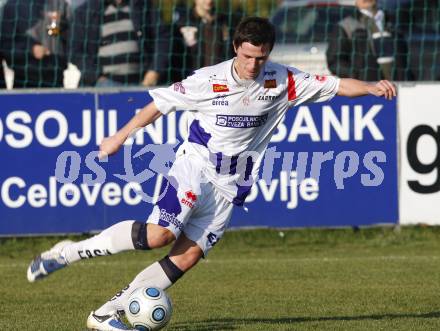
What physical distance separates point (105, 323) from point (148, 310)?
36 centimetres

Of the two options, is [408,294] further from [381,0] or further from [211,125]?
[381,0]

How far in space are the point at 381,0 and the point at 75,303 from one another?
264 inches

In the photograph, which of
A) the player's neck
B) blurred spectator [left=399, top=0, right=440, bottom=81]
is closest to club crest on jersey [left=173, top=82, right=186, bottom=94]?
the player's neck

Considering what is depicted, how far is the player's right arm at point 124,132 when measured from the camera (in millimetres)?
7152

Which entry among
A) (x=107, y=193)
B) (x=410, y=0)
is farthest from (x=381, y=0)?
(x=107, y=193)

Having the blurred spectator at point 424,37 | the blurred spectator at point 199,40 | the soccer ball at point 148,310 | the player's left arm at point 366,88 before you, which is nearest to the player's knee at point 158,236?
the soccer ball at point 148,310

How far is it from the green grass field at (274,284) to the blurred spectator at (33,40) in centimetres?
195

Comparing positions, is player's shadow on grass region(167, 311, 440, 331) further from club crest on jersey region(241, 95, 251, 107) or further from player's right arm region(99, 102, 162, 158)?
club crest on jersey region(241, 95, 251, 107)

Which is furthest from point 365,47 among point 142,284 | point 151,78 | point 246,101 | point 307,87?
point 142,284

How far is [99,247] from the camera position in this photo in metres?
7.38

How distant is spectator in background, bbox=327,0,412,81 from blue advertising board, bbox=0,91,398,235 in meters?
1.35

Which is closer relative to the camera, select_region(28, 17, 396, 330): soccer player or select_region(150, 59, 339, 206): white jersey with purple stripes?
select_region(28, 17, 396, 330): soccer player

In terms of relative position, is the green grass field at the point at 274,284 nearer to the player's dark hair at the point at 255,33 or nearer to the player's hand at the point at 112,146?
the player's hand at the point at 112,146

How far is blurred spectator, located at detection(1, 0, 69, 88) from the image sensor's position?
1344 centimetres
